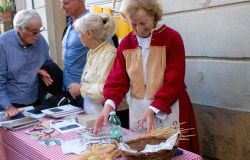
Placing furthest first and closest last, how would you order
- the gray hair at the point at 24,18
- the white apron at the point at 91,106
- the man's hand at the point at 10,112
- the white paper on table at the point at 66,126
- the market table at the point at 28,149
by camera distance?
the gray hair at the point at 24,18 → the man's hand at the point at 10,112 → the white apron at the point at 91,106 → the white paper on table at the point at 66,126 → the market table at the point at 28,149

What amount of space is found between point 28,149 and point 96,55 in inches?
34.7

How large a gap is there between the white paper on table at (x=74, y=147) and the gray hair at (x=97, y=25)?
2.90ft

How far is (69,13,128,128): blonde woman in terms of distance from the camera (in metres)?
2.62

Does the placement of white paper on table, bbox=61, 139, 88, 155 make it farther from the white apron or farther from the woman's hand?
the white apron

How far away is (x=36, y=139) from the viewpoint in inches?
93.0

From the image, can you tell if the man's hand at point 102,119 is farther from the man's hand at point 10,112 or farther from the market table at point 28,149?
the man's hand at point 10,112

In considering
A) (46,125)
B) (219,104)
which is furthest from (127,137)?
(219,104)

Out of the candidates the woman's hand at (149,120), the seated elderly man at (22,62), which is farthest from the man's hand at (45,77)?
the woman's hand at (149,120)

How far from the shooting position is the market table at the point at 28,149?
2.01 m

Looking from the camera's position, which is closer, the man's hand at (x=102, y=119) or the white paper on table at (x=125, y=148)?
the white paper on table at (x=125, y=148)

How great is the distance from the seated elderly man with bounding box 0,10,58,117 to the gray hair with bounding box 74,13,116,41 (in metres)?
0.61

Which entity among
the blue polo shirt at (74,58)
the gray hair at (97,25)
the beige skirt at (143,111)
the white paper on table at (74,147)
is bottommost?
the white paper on table at (74,147)

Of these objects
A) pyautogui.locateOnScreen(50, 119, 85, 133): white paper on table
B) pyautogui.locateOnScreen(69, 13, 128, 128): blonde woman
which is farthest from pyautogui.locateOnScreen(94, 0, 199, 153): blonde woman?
pyautogui.locateOnScreen(50, 119, 85, 133): white paper on table

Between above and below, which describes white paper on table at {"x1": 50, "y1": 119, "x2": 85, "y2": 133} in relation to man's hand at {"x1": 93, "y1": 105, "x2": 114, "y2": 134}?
below
